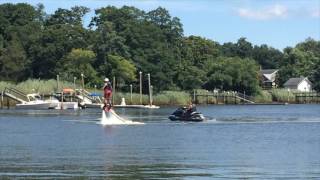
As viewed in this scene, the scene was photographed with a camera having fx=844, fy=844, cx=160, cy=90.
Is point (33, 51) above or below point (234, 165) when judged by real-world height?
above

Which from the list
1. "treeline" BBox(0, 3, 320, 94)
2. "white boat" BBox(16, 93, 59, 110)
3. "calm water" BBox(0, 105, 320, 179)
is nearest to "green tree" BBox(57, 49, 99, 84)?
"treeline" BBox(0, 3, 320, 94)

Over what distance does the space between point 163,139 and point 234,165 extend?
17176 millimetres

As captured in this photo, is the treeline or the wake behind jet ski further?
the treeline

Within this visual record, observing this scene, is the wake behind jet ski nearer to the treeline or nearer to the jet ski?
the jet ski

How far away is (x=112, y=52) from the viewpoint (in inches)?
5812

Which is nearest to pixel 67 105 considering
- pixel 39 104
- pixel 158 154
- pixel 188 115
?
pixel 39 104

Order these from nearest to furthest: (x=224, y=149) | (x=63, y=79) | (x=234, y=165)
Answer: (x=234, y=165) → (x=224, y=149) → (x=63, y=79)

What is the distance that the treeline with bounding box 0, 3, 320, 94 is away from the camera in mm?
145500

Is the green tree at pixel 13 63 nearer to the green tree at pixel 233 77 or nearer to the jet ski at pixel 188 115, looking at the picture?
the green tree at pixel 233 77

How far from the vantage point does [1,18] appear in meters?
164

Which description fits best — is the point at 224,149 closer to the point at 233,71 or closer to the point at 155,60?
the point at 155,60

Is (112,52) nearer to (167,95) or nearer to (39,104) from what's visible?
(167,95)

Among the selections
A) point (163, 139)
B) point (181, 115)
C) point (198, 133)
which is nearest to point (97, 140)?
point (163, 139)

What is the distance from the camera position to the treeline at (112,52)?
146 meters
